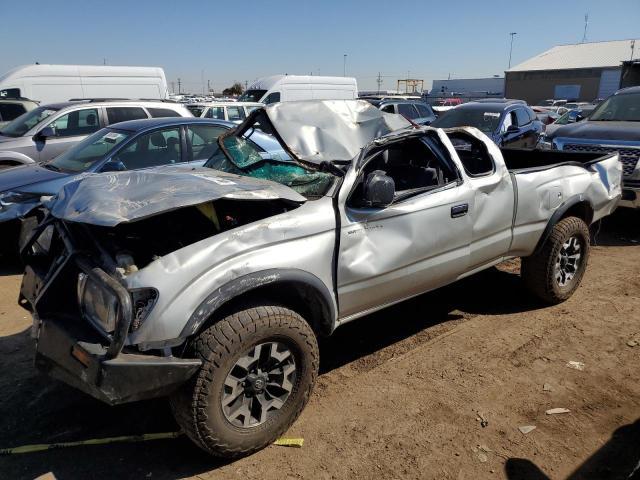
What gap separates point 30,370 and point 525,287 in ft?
13.8

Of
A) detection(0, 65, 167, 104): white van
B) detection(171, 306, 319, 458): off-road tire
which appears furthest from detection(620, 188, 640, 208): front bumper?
detection(0, 65, 167, 104): white van

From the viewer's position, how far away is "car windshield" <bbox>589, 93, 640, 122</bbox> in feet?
27.2

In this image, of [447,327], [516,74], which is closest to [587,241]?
[447,327]

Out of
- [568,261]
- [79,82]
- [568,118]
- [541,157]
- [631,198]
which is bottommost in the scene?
[568,261]

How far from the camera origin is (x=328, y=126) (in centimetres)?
375

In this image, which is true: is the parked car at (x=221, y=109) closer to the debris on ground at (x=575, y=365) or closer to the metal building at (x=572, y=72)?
the debris on ground at (x=575, y=365)

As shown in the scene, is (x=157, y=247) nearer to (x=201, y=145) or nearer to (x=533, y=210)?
(x=533, y=210)

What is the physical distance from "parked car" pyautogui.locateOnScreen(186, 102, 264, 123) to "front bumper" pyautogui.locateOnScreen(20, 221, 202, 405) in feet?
33.4

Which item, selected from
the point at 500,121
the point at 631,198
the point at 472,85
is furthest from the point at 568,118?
the point at 472,85

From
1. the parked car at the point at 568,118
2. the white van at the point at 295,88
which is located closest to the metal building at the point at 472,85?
the white van at the point at 295,88

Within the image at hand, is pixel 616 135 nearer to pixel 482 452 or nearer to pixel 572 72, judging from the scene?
pixel 482 452

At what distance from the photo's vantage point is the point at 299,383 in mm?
2939

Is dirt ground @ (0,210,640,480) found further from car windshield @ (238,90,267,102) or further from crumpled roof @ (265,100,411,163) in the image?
car windshield @ (238,90,267,102)

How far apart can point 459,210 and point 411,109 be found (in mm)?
12617
